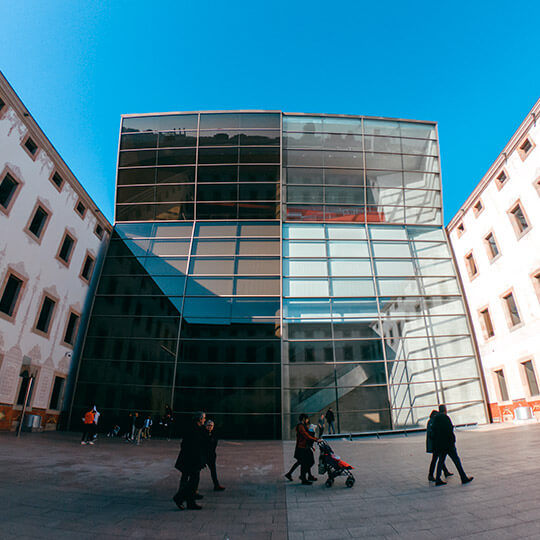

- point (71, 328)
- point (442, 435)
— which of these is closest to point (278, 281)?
point (71, 328)

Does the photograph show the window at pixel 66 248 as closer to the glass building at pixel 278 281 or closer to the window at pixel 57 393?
the glass building at pixel 278 281

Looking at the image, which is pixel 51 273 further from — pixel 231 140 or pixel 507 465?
pixel 507 465

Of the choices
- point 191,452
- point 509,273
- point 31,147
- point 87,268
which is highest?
point 31,147

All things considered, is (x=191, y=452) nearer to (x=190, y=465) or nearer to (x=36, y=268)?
(x=190, y=465)

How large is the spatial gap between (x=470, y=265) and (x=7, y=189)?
29.0 m

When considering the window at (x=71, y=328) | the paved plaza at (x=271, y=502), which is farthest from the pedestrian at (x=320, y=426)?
the window at (x=71, y=328)

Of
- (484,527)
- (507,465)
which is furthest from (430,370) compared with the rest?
(484,527)

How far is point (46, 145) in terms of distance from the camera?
20.3 m

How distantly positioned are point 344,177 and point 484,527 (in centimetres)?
2544

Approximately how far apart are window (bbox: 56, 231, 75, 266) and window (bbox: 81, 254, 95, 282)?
1482 mm

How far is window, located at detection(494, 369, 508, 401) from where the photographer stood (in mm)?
20723

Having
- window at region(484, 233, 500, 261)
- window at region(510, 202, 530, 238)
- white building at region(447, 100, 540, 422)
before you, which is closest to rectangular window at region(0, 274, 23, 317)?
white building at region(447, 100, 540, 422)

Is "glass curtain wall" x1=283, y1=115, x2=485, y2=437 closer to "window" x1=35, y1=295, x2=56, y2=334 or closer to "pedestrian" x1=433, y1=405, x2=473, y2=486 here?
"pedestrian" x1=433, y1=405, x2=473, y2=486

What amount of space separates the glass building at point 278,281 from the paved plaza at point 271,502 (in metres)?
10.7
